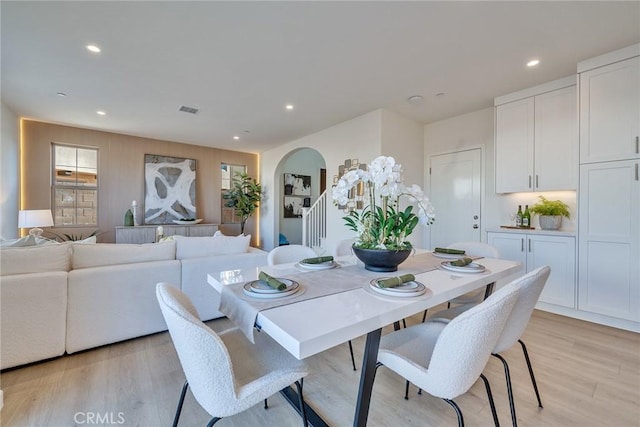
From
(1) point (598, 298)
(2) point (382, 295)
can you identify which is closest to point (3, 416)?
(2) point (382, 295)

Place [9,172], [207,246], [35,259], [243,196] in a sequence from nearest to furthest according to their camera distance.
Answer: [35,259] < [207,246] < [9,172] < [243,196]

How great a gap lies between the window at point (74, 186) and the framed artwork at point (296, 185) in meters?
3.92

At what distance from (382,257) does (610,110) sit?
3001 millimetres

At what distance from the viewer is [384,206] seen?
1.69 m

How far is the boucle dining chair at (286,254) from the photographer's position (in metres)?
2.11

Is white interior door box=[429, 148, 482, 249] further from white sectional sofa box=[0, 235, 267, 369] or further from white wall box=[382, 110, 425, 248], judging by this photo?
white sectional sofa box=[0, 235, 267, 369]

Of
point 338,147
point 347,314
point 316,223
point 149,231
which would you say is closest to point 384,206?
point 347,314

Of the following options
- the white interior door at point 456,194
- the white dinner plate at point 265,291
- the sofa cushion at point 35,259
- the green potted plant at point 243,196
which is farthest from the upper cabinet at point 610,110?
the green potted plant at point 243,196

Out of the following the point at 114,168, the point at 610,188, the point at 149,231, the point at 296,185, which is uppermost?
the point at 114,168

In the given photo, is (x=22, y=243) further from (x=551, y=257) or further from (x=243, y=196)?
(x=551, y=257)

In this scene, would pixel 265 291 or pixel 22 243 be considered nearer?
pixel 265 291

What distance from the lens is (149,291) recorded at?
7.80ft

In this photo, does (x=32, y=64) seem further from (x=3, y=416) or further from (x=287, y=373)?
(x=287, y=373)

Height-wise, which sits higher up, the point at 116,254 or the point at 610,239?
the point at 610,239
